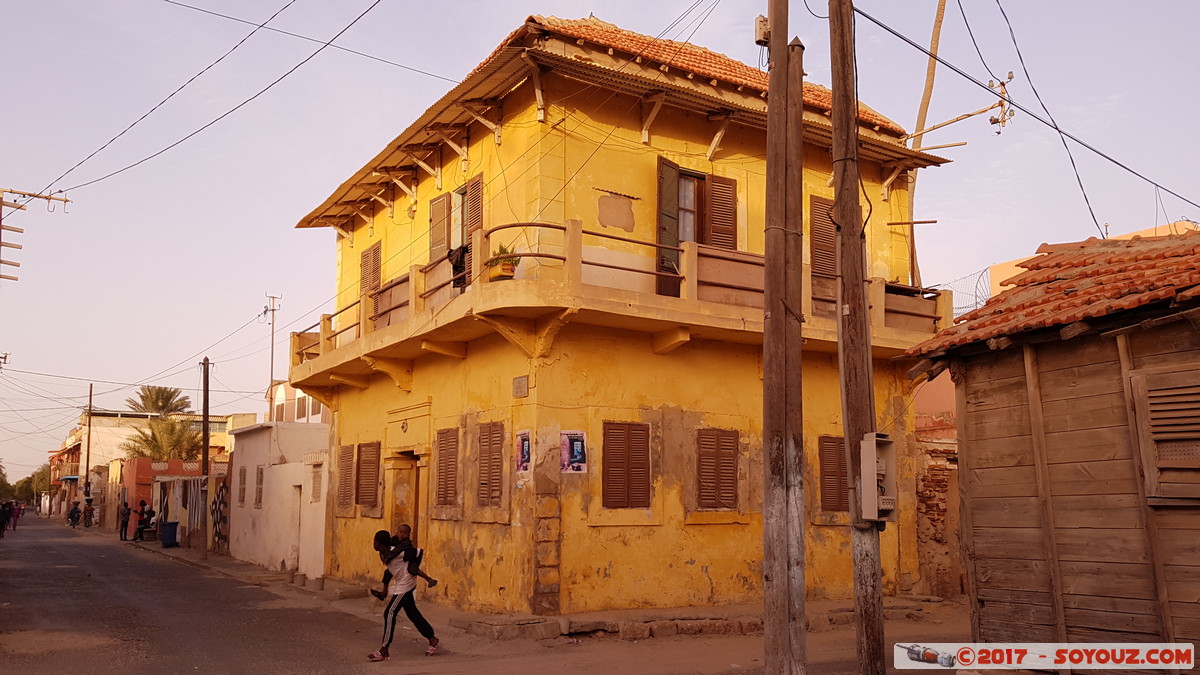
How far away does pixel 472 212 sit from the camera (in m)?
15.3

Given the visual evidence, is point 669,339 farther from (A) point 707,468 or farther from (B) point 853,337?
(B) point 853,337

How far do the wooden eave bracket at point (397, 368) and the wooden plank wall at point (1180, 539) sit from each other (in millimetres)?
12200

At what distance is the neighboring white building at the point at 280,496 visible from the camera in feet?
68.6

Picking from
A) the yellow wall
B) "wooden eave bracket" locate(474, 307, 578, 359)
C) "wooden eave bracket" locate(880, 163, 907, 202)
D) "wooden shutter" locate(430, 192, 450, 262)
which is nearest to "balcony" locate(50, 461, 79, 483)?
"wooden shutter" locate(430, 192, 450, 262)

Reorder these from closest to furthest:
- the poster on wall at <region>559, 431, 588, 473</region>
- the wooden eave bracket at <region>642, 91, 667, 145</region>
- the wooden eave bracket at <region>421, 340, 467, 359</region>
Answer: the poster on wall at <region>559, 431, 588, 473</region> → the wooden eave bracket at <region>642, 91, 667, 145</region> → the wooden eave bracket at <region>421, 340, 467, 359</region>

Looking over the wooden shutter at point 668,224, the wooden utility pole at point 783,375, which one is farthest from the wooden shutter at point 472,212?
the wooden utility pole at point 783,375

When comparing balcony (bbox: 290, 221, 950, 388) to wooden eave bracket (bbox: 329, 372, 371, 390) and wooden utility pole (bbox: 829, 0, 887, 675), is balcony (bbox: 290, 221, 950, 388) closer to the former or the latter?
wooden eave bracket (bbox: 329, 372, 371, 390)

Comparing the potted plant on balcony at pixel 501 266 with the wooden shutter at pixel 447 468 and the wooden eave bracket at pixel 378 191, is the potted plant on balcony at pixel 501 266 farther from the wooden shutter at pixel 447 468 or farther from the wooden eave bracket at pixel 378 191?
the wooden eave bracket at pixel 378 191

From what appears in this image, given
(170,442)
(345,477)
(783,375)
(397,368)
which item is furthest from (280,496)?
(170,442)

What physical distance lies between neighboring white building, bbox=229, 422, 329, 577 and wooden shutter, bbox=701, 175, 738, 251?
10354 millimetres

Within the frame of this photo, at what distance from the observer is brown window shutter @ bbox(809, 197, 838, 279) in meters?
16.4

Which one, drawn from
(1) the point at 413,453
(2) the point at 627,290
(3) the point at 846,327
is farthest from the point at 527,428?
(3) the point at 846,327

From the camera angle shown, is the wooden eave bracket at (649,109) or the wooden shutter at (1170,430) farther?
the wooden eave bracket at (649,109)

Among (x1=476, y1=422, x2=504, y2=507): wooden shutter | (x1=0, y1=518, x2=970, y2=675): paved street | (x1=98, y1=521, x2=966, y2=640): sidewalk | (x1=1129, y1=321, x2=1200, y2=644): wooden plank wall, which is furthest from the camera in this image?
(x1=476, y1=422, x2=504, y2=507): wooden shutter
